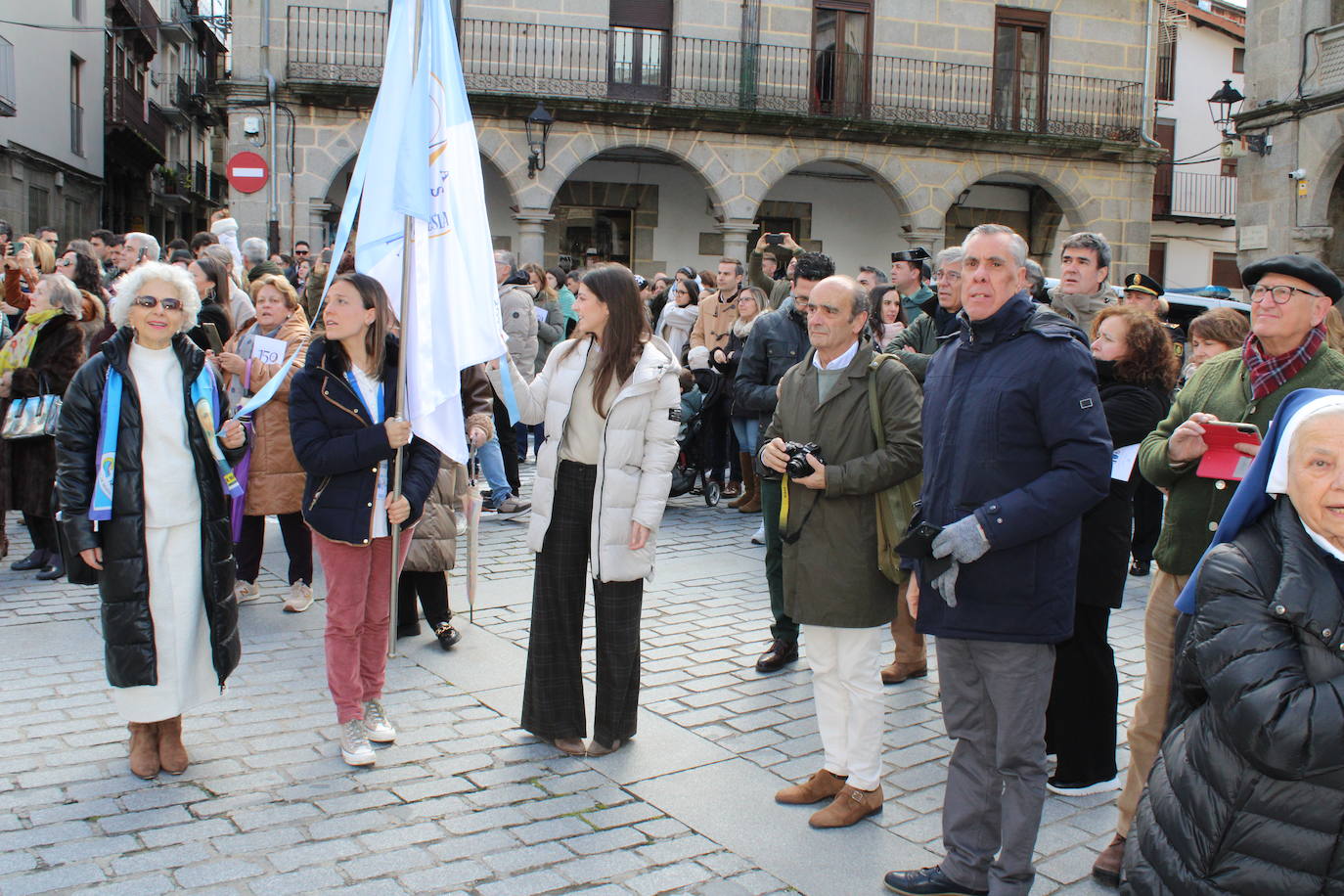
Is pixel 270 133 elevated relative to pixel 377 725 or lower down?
elevated

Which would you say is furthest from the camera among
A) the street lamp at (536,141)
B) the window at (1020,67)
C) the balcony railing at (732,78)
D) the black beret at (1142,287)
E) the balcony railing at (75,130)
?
the balcony railing at (75,130)

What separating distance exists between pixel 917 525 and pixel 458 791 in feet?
6.29

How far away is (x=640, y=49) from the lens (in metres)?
20.1

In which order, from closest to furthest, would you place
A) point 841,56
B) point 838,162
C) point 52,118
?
1. point 841,56
2. point 838,162
3. point 52,118

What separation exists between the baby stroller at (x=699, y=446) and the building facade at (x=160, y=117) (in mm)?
18679

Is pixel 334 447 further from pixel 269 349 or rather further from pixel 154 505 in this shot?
pixel 269 349

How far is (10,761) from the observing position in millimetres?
4465

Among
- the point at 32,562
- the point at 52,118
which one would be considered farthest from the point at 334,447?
the point at 52,118

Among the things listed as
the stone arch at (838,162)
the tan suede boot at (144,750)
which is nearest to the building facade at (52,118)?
the stone arch at (838,162)

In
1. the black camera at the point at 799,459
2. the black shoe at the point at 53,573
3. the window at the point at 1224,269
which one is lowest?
the black shoe at the point at 53,573

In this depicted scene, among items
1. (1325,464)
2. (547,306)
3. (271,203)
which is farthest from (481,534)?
(271,203)

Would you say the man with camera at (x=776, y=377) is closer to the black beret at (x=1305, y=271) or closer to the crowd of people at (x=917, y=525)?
the crowd of people at (x=917, y=525)

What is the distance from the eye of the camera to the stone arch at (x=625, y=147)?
19156 mm

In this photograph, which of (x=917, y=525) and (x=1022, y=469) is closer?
(x=1022, y=469)
